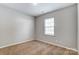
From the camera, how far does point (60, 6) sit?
149 centimetres

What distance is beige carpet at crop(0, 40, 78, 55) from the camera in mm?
1488

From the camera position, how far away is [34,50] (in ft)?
5.08

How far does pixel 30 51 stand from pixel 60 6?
42.3 inches

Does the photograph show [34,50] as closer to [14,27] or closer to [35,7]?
[14,27]

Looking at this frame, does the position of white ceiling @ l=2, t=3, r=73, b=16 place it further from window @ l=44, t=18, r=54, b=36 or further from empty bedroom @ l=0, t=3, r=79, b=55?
window @ l=44, t=18, r=54, b=36

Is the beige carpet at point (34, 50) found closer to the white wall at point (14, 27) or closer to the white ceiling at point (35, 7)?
the white wall at point (14, 27)

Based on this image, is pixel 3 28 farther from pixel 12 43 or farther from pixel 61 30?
pixel 61 30

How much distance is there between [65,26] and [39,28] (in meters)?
0.54

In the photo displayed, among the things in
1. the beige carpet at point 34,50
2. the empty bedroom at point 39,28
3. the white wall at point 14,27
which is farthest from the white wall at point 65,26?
the white wall at point 14,27

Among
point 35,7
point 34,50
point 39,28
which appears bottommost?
point 34,50

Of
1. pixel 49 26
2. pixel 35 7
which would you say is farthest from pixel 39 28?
pixel 35 7

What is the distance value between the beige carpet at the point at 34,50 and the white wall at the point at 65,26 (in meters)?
0.12

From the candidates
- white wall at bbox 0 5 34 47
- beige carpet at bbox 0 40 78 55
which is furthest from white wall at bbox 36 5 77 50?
white wall at bbox 0 5 34 47
